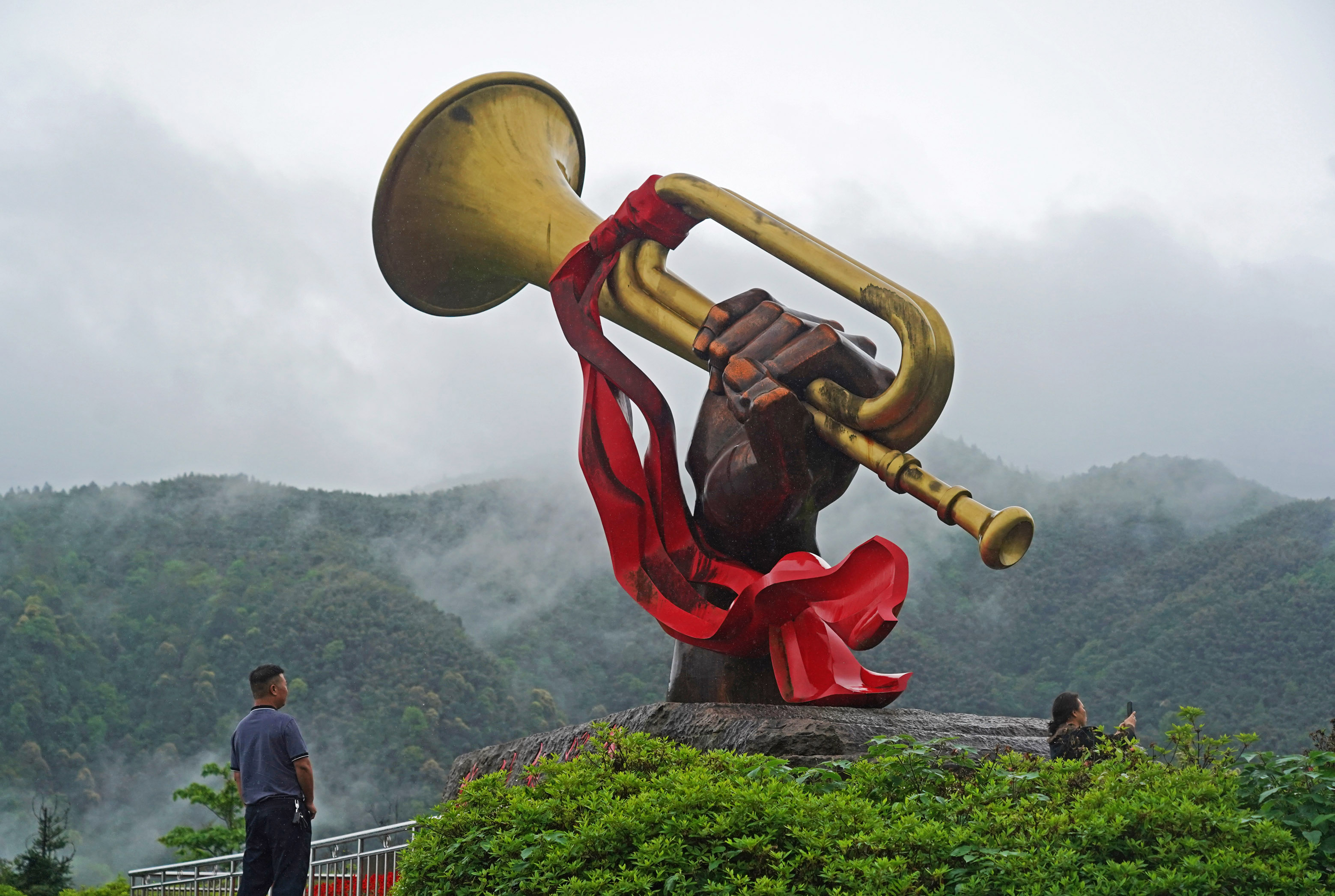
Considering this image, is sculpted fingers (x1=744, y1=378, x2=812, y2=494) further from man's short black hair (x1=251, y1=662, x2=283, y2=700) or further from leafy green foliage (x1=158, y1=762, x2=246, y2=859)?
leafy green foliage (x1=158, y1=762, x2=246, y2=859)

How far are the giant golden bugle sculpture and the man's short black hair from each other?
8.30 ft

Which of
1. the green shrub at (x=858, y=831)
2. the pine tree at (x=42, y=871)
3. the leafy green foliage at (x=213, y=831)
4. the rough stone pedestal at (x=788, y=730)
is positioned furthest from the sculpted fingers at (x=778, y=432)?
the pine tree at (x=42, y=871)

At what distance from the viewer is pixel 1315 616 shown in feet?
86.6

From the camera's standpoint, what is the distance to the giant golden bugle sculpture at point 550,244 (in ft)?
16.3

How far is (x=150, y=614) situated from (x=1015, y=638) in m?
25.0

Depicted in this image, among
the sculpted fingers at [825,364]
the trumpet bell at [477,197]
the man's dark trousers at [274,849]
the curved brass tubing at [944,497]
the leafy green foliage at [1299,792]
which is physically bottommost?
the leafy green foliage at [1299,792]

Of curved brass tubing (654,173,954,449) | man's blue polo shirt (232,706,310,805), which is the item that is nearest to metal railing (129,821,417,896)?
man's blue polo shirt (232,706,310,805)

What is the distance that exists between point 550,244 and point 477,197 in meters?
0.56

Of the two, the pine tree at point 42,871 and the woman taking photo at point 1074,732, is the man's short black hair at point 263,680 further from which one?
the pine tree at point 42,871

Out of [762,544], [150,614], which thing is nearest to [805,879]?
[762,544]

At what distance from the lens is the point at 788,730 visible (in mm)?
4465

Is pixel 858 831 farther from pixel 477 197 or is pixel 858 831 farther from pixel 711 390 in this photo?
pixel 477 197

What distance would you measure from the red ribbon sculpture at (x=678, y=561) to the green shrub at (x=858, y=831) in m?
1.39

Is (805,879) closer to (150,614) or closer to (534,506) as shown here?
(150,614)
